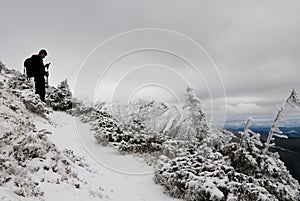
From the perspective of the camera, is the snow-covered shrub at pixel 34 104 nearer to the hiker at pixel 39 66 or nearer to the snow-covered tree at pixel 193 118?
the hiker at pixel 39 66

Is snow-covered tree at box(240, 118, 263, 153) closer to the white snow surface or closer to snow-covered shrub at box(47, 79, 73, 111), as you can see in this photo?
the white snow surface

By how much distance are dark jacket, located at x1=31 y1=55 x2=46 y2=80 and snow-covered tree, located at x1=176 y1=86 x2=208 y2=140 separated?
26.9ft

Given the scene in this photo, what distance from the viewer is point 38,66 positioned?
12.7 metres

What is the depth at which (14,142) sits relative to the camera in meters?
7.46

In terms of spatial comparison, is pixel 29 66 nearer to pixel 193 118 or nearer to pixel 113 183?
pixel 113 183

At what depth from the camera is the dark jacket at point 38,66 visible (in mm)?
12531

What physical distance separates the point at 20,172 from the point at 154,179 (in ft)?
20.9

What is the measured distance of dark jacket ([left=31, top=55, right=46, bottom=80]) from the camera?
1253 cm

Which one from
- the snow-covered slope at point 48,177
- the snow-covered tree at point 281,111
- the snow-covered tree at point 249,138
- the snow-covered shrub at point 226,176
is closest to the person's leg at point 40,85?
the snow-covered slope at point 48,177

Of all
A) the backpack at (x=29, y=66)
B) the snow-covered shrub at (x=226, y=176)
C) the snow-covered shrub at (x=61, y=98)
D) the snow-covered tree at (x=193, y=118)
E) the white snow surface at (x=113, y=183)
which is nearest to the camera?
the white snow surface at (x=113, y=183)

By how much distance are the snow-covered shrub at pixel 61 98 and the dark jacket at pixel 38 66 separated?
13.5 metres

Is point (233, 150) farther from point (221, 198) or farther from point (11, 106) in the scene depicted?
point (11, 106)

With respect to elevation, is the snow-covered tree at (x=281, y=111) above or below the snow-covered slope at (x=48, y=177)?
Answer: above

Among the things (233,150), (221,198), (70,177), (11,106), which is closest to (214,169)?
(221,198)
